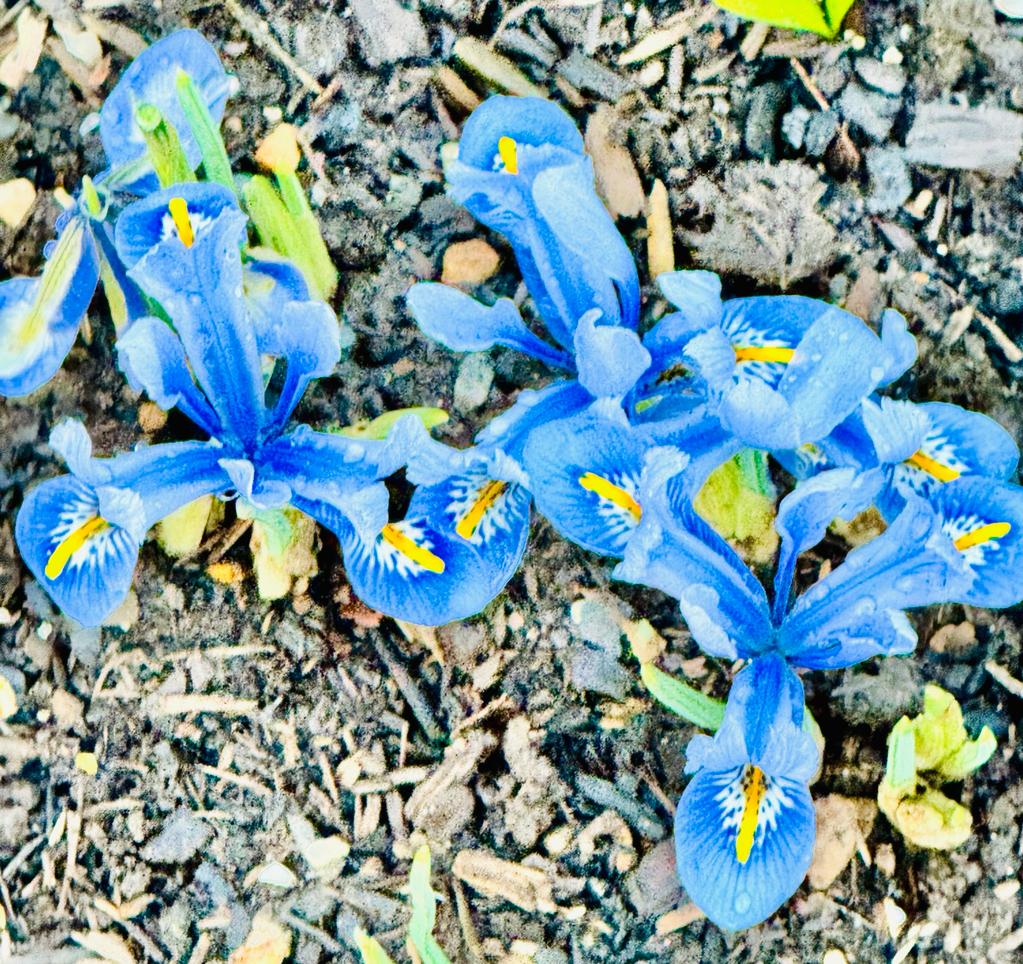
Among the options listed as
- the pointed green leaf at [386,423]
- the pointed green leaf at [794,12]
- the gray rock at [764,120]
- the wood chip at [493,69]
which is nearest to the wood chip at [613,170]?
the wood chip at [493,69]

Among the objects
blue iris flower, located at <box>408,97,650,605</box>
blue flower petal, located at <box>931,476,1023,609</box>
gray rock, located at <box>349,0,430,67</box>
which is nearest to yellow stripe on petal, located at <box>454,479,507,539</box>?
blue iris flower, located at <box>408,97,650,605</box>

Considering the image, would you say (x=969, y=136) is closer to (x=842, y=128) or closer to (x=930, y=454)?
(x=842, y=128)

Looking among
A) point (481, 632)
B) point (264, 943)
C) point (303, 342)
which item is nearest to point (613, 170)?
point (303, 342)

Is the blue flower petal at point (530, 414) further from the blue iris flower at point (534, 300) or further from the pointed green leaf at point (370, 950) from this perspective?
the pointed green leaf at point (370, 950)

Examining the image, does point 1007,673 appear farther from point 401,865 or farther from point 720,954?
point 401,865

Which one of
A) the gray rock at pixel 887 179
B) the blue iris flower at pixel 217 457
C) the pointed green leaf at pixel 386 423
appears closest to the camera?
the blue iris flower at pixel 217 457

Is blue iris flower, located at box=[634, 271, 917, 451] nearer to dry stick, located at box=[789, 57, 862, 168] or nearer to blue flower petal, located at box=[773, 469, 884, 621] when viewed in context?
blue flower petal, located at box=[773, 469, 884, 621]
